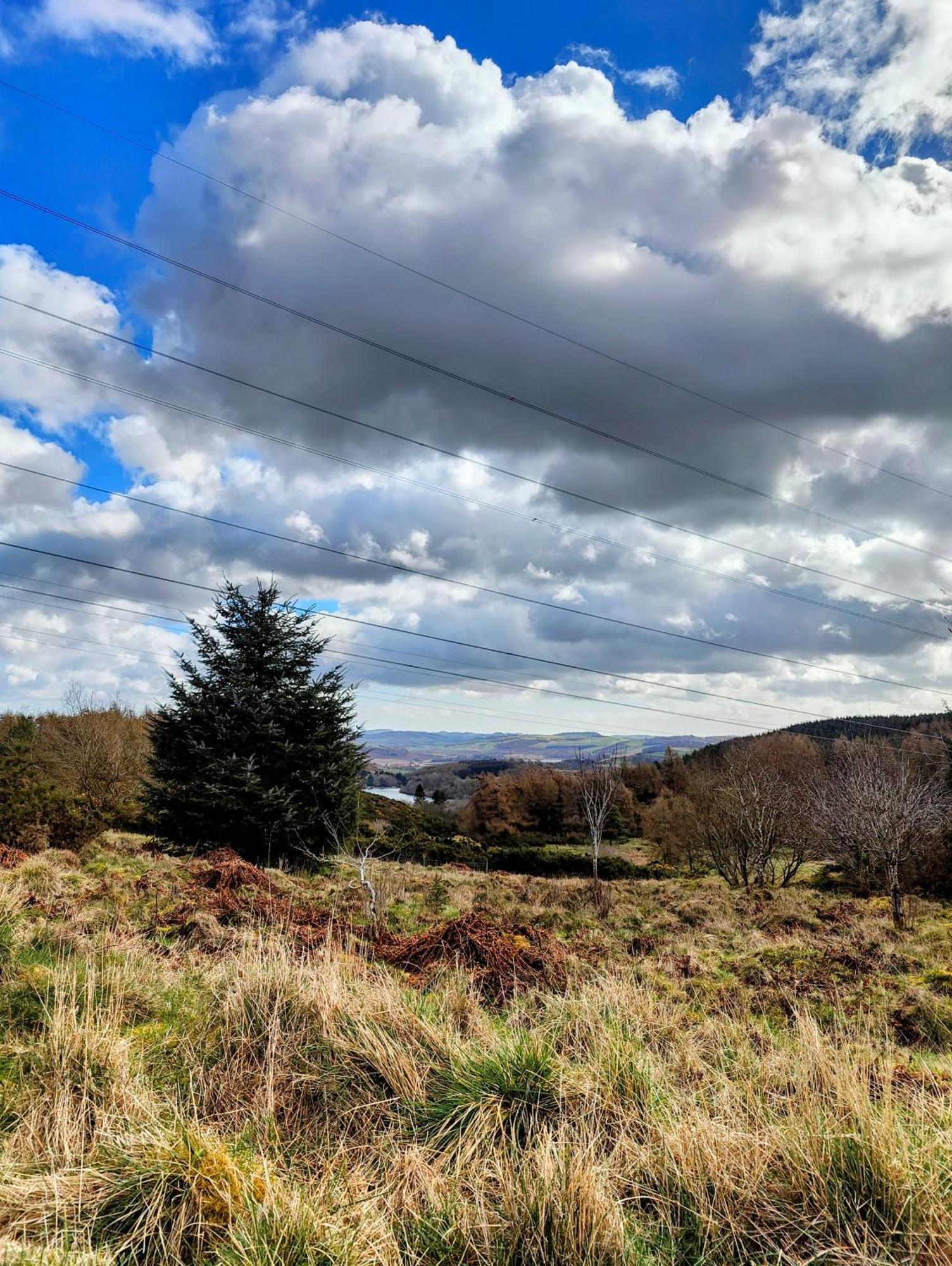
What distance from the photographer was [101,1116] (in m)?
4.09

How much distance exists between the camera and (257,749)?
24.2 m

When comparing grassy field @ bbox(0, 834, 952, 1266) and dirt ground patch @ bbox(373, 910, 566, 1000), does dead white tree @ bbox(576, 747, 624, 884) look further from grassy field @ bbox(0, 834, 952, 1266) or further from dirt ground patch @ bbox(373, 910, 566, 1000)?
grassy field @ bbox(0, 834, 952, 1266)

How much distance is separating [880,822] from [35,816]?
81.0ft

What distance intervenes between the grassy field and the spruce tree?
1478 centimetres

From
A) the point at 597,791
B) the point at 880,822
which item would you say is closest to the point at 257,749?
the point at 597,791

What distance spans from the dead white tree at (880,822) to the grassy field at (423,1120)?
16034 mm

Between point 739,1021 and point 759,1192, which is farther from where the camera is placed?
point 739,1021

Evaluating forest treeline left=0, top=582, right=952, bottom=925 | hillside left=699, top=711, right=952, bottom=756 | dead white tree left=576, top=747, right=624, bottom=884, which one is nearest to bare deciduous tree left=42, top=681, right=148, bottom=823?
forest treeline left=0, top=582, right=952, bottom=925

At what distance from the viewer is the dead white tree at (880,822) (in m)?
22.5

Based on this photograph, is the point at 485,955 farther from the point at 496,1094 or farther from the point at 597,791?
the point at 597,791

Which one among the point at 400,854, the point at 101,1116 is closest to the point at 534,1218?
the point at 101,1116

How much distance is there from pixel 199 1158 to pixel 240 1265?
64 centimetres

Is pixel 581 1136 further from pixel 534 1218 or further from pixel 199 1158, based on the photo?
pixel 199 1158

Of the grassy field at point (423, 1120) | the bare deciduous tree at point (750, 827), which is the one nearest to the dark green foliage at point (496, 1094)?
the grassy field at point (423, 1120)
